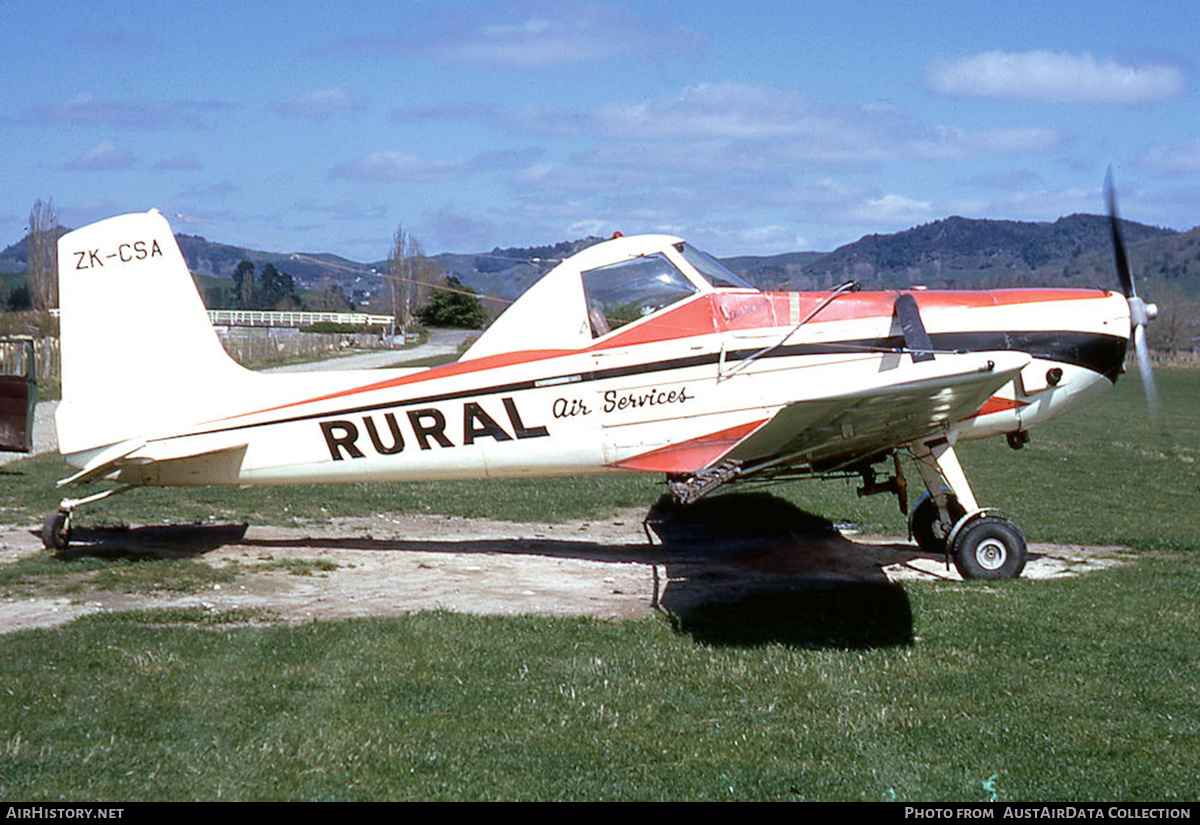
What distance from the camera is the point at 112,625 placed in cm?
682

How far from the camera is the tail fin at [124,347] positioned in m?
9.09

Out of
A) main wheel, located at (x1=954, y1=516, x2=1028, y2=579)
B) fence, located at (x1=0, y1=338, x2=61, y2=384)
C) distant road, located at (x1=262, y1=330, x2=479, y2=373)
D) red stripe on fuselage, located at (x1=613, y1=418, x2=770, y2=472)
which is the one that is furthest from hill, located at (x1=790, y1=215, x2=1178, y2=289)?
fence, located at (x1=0, y1=338, x2=61, y2=384)

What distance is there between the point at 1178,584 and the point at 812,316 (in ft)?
11.9

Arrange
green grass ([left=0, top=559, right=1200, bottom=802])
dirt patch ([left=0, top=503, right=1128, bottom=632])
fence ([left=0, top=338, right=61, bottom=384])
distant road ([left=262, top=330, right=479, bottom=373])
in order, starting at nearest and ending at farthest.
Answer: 1. green grass ([left=0, top=559, right=1200, bottom=802])
2. dirt patch ([left=0, top=503, right=1128, bottom=632])
3. fence ([left=0, top=338, right=61, bottom=384])
4. distant road ([left=262, top=330, right=479, bottom=373])

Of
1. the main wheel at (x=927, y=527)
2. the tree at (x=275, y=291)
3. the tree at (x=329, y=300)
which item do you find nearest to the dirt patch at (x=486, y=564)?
the main wheel at (x=927, y=527)

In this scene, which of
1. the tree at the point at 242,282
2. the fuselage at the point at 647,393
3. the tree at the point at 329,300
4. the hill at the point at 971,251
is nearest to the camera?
the fuselage at the point at 647,393

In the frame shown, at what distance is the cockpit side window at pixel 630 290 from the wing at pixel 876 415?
1566 mm

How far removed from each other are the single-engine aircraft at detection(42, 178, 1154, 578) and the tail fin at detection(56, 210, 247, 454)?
0.06ft

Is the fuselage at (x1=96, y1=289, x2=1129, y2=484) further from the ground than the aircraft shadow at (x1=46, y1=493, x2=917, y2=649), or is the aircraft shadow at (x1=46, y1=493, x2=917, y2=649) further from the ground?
the fuselage at (x1=96, y1=289, x2=1129, y2=484)

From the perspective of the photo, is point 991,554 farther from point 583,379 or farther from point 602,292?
point 602,292

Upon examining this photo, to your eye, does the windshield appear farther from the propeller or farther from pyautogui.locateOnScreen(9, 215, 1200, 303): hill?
the propeller

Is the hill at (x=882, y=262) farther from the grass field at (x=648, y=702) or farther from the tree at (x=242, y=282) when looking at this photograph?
the grass field at (x=648, y=702)

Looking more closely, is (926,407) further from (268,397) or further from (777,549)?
(268,397)

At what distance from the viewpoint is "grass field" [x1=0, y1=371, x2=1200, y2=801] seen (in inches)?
179
